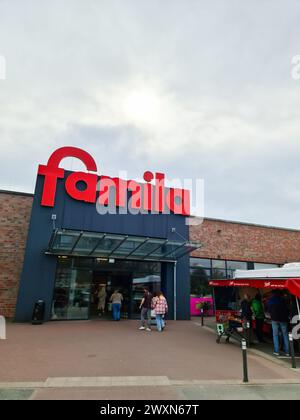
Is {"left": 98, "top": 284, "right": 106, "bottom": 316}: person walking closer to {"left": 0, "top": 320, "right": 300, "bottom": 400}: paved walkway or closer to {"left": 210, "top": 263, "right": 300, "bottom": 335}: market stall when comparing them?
{"left": 0, "top": 320, "right": 300, "bottom": 400}: paved walkway

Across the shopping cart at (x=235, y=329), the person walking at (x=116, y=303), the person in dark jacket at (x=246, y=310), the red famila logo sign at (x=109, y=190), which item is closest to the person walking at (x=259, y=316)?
the person in dark jacket at (x=246, y=310)

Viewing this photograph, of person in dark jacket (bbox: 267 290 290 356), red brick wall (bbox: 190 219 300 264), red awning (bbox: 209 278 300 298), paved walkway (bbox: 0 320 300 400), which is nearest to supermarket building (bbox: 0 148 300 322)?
red brick wall (bbox: 190 219 300 264)

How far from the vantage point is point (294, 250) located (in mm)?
20969

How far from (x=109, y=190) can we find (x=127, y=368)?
1004 centimetres

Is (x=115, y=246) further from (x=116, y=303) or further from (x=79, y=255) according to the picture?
(x=116, y=303)

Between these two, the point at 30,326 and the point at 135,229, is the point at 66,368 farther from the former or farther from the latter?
the point at 135,229

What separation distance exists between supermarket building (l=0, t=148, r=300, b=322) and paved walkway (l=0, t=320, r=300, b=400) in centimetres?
358

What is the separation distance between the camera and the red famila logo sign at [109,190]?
14.0 m

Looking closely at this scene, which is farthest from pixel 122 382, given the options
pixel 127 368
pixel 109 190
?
pixel 109 190

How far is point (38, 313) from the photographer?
11867 millimetres

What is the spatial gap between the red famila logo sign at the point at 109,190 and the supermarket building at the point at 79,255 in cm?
11

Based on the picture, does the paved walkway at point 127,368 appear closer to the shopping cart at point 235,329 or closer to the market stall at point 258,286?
the shopping cart at point 235,329
